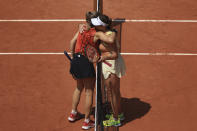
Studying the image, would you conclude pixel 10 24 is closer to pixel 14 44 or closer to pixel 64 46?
pixel 14 44

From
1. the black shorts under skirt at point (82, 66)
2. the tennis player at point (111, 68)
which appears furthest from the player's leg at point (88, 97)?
the tennis player at point (111, 68)

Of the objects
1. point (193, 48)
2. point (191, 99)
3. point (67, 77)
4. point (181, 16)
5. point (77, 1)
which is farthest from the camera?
point (77, 1)

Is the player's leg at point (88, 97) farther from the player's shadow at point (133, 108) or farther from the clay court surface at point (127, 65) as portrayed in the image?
the player's shadow at point (133, 108)

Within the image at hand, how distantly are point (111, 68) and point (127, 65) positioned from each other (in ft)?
8.12

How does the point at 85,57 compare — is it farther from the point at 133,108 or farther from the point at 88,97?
the point at 133,108

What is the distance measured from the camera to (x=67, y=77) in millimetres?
9180

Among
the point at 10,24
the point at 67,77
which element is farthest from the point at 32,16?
the point at 67,77

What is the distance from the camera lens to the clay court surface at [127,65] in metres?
7.87

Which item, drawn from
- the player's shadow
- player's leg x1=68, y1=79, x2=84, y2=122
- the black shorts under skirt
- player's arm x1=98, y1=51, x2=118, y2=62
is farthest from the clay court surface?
player's arm x1=98, y1=51, x2=118, y2=62

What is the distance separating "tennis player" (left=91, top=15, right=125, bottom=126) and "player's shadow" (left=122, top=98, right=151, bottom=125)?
26cm

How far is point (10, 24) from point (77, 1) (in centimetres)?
239

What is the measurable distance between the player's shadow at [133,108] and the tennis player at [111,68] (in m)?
0.26

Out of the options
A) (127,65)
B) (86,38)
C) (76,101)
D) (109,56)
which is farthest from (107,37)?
(127,65)

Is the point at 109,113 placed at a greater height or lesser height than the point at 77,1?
lesser
